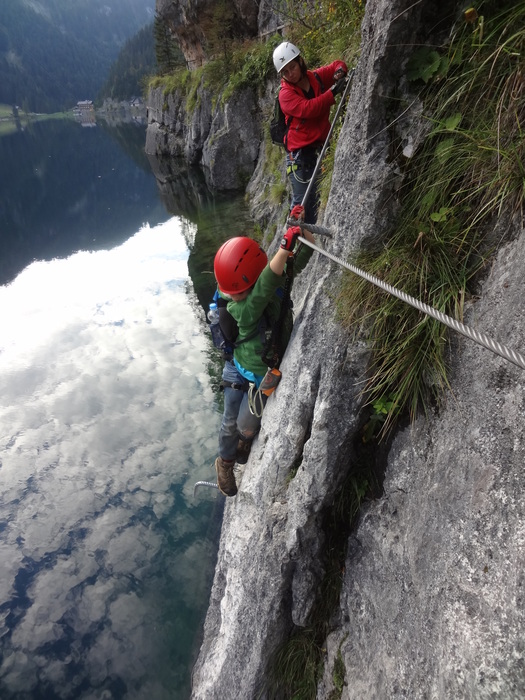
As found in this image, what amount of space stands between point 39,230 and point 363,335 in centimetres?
3304

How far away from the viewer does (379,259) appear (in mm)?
3133

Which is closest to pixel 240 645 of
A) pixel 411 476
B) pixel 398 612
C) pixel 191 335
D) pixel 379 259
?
pixel 398 612

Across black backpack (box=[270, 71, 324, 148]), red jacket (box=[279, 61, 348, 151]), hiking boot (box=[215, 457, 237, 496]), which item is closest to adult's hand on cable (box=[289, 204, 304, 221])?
red jacket (box=[279, 61, 348, 151])

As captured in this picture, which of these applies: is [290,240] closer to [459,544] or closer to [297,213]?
[297,213]

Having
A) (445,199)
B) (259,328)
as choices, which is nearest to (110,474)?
(259,328)

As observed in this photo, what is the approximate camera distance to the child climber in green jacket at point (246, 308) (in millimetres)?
3752

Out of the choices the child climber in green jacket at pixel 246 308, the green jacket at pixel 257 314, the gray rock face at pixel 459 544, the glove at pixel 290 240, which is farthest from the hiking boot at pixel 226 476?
the glove at pixel 290 240

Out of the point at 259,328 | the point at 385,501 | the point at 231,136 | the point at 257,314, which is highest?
the point at 257,314

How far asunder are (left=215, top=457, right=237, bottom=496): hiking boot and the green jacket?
1556mm

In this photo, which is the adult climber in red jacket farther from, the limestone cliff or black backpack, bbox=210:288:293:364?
black backpack, bbox=210:288:293:364

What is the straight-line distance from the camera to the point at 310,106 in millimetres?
5125

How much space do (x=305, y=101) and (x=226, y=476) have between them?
5.03 metres

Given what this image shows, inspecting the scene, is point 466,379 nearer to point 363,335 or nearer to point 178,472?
point 363,335

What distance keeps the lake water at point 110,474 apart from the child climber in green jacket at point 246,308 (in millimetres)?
3261
